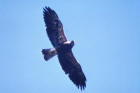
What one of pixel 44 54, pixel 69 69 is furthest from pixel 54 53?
pixel 69 69

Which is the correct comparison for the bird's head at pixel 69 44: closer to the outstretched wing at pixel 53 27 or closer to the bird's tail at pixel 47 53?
the outstretched wing at pixel 53 27

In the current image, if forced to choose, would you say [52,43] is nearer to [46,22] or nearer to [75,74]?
[46,22]

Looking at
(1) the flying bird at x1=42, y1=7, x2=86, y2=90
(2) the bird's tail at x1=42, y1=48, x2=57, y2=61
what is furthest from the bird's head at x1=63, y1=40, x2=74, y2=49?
(2) the bird's tail at x1=42, y1=48, x2=57, y2=61

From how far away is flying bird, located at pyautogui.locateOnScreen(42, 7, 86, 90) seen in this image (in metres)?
14.3

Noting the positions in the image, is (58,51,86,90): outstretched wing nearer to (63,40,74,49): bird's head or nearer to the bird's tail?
(63,40,74,49): bird's head

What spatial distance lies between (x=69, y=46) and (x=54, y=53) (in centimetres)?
89

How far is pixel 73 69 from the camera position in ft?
49.9

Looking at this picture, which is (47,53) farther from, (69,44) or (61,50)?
(69,44)

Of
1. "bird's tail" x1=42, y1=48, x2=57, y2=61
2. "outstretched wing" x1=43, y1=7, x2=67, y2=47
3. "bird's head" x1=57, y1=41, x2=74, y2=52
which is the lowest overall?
"bird's tail" x1=42, y1=48, x2=57, y2=61

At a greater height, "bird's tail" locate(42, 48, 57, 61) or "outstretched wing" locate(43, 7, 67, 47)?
"outstretched wing" locate(43, 7, 67, 47)

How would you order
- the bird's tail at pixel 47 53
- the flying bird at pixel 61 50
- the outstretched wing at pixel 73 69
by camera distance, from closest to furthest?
the bird's tail at pixel 47 53, the flying bird at pixel 61 50, the outstretched wing at pixel 73 69

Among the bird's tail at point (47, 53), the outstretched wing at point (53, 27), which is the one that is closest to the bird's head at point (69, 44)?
the outstretched wing at point (53, 27)

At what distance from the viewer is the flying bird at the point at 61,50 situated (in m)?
14.3

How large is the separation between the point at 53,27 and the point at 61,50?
4.19 ft
